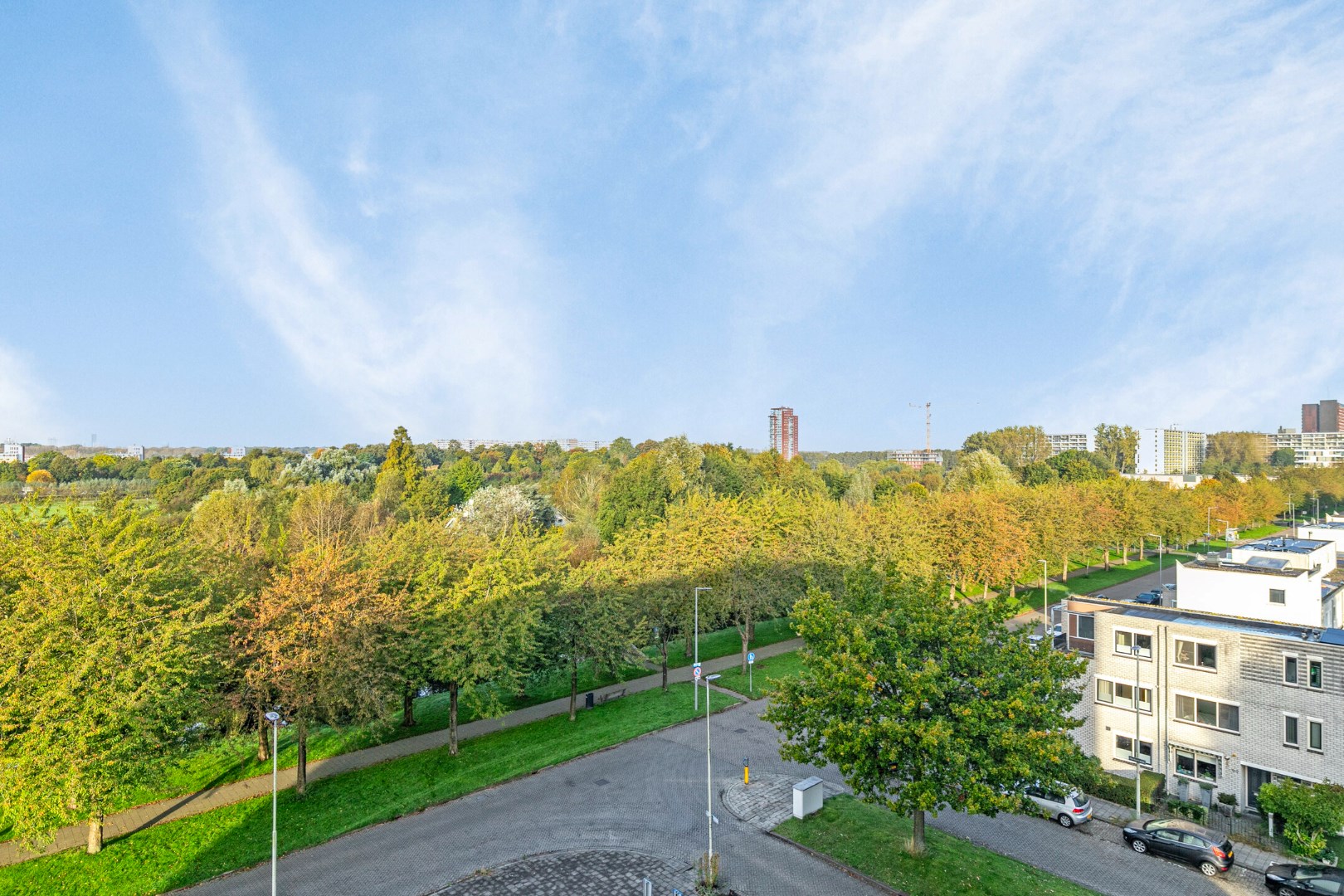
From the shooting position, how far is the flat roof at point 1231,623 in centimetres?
2555

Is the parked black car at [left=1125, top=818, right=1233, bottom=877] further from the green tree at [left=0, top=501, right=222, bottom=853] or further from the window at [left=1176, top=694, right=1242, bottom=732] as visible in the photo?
the green tree at [left=0, top=501, right=222, bottom=853]

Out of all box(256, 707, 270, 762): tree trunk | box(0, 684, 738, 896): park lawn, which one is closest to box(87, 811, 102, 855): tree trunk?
box(0, 684, 738, 896): park lawn

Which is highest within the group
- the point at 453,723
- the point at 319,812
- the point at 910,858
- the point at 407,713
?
the point at 453,723

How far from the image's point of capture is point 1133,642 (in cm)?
2778

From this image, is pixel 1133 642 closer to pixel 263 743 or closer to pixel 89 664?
pixel 263 743

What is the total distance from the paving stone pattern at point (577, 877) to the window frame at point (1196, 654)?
2033 centimetres

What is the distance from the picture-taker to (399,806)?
971 inches

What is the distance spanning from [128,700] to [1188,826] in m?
31.8

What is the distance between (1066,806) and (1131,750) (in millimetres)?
6612

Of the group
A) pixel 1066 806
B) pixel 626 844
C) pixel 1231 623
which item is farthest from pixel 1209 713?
pixel 626 844

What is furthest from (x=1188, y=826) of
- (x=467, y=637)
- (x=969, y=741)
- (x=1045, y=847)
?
(x=467, y=637)

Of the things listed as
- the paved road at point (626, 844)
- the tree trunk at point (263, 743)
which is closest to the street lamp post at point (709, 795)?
the paved road at point (626, 844)

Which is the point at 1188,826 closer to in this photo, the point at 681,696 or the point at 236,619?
the point at 681,696

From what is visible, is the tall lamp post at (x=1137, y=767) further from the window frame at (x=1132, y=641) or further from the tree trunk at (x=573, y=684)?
the tree trunk at (x=573, y=684)
